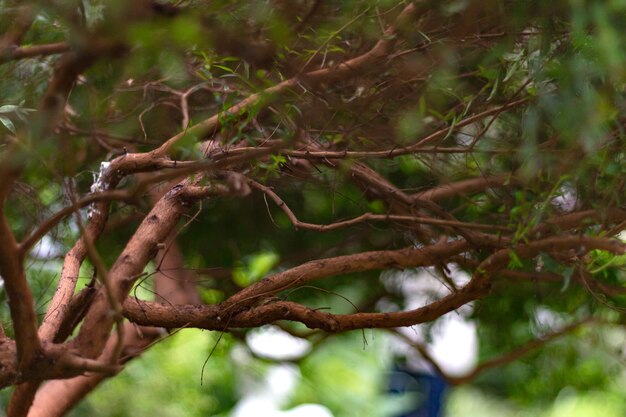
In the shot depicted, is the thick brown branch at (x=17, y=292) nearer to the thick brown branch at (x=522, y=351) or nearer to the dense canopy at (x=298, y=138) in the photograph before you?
the dense canopy at (x=298, y=138)

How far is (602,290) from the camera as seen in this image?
2.85m

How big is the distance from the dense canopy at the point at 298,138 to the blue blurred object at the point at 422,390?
6.23ft

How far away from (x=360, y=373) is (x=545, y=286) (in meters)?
3.23

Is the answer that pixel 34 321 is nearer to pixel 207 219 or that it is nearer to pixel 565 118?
pixel 565 118

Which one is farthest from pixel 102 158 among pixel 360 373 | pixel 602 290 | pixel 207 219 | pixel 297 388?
pixel 360 373

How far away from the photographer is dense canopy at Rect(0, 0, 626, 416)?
166 centimetres

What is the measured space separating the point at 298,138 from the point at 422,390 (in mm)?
3921

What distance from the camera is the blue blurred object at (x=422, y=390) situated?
16.9ft

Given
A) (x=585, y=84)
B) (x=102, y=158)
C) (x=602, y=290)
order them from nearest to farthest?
(x=585, y=84) → (x=602, y=290) → (x=102, y=158)

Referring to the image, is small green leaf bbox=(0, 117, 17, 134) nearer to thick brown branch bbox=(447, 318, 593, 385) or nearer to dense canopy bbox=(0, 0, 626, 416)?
dense canopy bbox=(0, 0, 626, 416)

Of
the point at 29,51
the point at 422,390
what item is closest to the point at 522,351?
the point at 422,390

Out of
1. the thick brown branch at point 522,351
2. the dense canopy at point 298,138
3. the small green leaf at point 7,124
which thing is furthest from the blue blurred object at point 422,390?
the small green leaf at point 7,124

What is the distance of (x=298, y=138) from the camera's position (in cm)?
162

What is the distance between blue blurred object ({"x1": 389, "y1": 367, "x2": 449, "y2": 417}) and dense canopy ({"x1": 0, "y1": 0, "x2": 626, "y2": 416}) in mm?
1900
